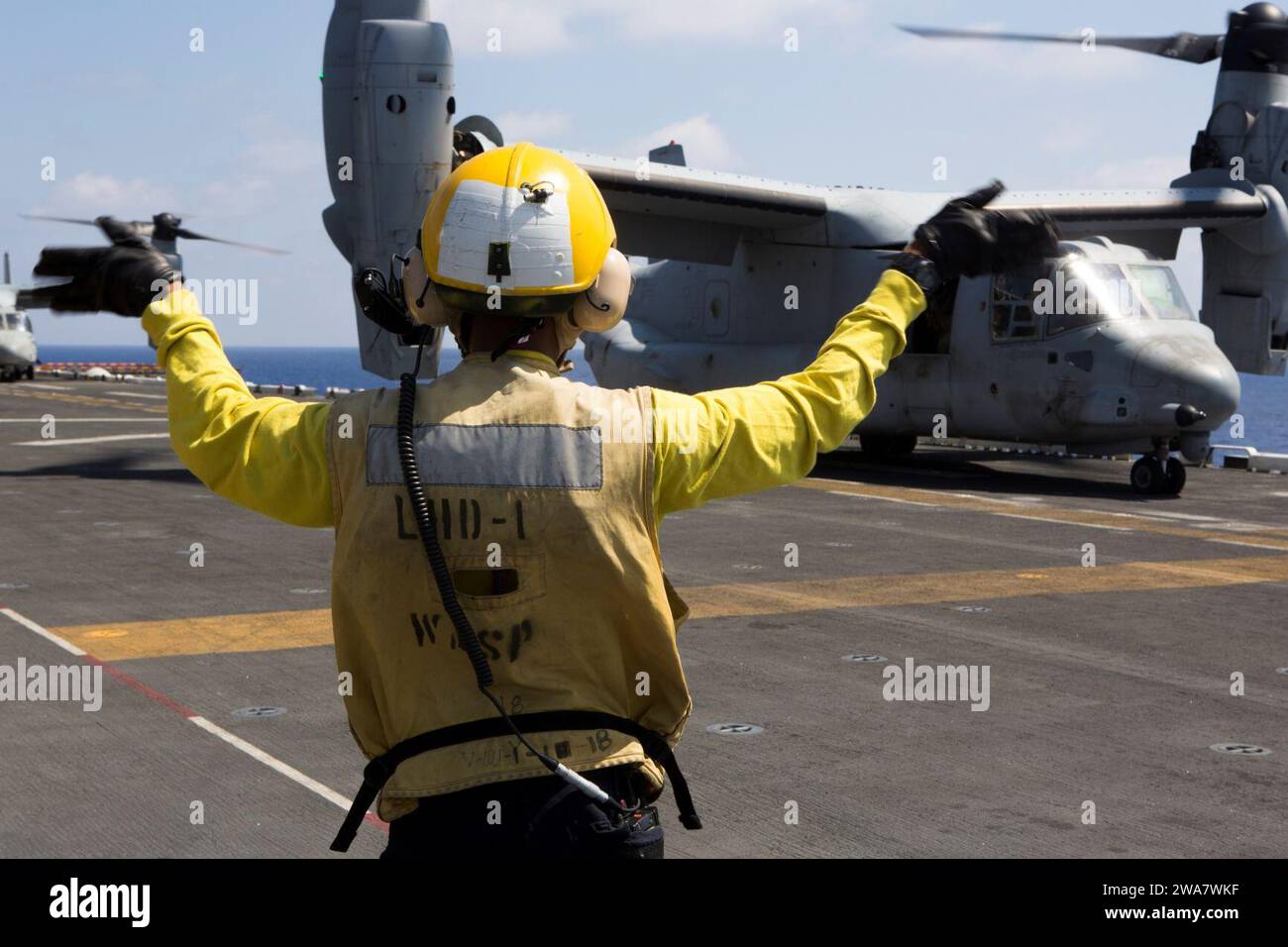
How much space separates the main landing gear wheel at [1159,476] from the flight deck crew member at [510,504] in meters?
17.3

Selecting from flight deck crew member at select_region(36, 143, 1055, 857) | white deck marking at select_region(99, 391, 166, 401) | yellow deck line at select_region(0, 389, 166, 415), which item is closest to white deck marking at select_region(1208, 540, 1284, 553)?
flight deck crew member at select_region(36, 143, 1055, 857)

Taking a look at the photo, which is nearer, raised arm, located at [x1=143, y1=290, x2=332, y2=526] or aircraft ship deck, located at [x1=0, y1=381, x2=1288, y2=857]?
raised arm, located at [x1=143, y1=290, x2=332, y2=526]

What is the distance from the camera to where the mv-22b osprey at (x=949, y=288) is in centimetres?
1802

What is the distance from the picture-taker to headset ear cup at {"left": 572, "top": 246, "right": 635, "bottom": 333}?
2770mm

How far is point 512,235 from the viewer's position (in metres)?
2.63

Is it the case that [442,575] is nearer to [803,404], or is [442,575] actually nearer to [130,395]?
[803,404]

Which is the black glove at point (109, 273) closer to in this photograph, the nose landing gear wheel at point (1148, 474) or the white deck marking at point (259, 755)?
the white deck marking at point (259, 755)

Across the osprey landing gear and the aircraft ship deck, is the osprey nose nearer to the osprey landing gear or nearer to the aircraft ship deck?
the osprey landing gear

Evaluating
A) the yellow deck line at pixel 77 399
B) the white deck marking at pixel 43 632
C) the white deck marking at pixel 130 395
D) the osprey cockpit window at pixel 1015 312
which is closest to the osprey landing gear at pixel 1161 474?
the osprey cockpit window at pixel 1015 312

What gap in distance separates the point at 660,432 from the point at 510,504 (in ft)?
1.01

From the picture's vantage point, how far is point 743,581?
466 inches
